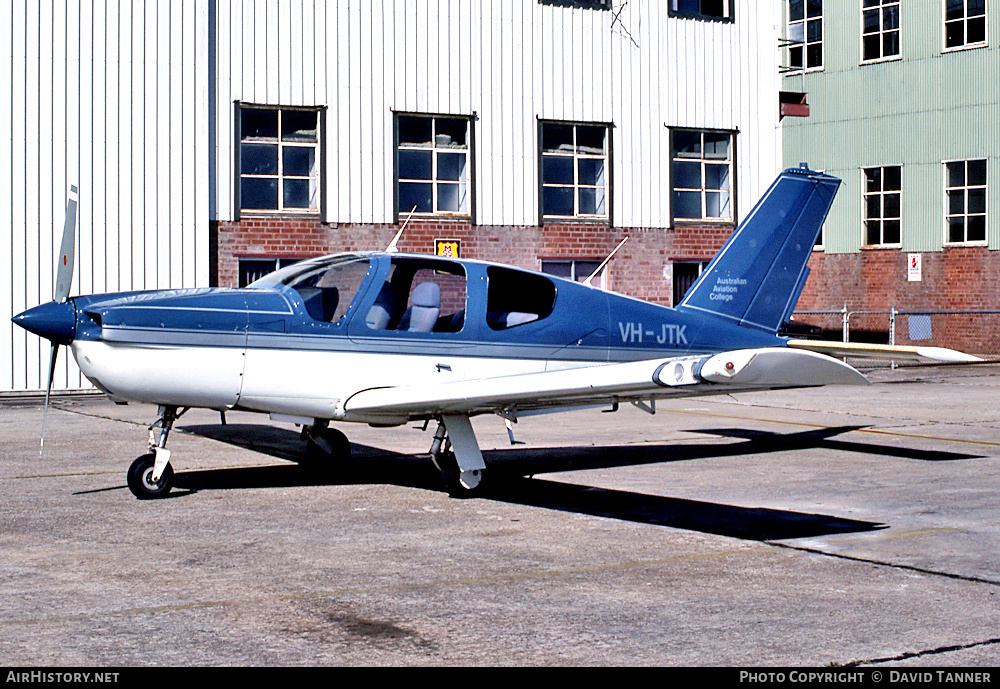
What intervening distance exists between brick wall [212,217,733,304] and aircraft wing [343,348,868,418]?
44.2 ft

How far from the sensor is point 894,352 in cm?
815

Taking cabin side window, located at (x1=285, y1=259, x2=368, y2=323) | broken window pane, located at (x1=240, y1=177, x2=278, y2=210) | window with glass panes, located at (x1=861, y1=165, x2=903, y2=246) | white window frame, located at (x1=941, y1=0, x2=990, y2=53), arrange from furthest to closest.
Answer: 1. window with glass panes, located at (x1=861, y1=165, x2=903, y2=246)
2. white window frame, located at (x1=941, y1=0, x2=990, y2=53)
3. broken window pane, located at (x1=240, y1=177, x2=278, y2=210)
4. cabin side window, located at (x1=285, y1=259, x2=368, y2=323)

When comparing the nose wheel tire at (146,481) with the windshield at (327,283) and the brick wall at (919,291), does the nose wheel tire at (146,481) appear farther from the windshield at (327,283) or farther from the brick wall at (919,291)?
the brick wall at (919,291)

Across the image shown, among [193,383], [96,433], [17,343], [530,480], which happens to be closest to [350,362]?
[193,383]

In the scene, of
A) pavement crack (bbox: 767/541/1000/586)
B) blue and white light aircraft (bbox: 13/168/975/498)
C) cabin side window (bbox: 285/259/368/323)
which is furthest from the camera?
A: cabin side window (bbox: 285/259/368/323)

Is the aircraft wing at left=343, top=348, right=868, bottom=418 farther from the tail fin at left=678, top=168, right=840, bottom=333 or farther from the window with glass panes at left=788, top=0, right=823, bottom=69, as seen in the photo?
the window with glass panes at left=788, top=0, right=823, bottom=69

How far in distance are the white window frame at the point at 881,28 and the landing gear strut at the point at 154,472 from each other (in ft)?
87.6

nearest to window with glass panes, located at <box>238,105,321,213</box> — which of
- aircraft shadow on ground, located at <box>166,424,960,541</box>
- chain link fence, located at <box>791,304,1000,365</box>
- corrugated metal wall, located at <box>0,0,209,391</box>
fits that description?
corrugated metal wall, located at <box>0,0,209,391</box>

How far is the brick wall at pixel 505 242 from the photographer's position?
72.2 feet

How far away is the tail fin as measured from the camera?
1138 cm

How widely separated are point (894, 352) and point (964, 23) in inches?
979

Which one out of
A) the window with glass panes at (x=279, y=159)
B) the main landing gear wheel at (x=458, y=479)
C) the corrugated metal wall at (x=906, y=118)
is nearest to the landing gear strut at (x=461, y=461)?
the main landing gear wheel at (x=458, y=479)

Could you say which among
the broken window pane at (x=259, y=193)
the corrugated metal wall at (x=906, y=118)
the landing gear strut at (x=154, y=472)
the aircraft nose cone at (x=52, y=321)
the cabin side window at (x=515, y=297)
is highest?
the corrugated metal wall at (x=906, y=118)

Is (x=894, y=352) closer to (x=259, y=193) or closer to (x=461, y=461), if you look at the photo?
(x=461, y=461)
